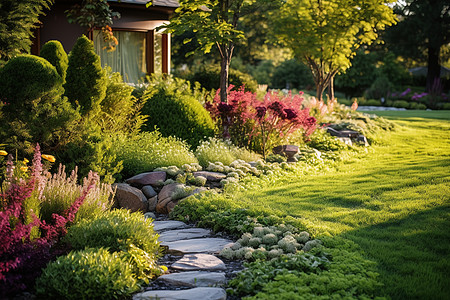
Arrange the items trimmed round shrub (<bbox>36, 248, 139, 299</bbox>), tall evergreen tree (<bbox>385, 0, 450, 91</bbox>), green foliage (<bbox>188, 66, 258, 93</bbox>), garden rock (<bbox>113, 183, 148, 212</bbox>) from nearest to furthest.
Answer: trimmed round shrub (<bbox>36, 248, 139, 299</bbox>)
garden rock (<bbox>113, 183, 148, 212</bbox>)
green foliage (<bbox>188, 66, 258, 93</bbox>)
tall evergreen tree (<bbox>385, 0, 450, 91</bbox>)

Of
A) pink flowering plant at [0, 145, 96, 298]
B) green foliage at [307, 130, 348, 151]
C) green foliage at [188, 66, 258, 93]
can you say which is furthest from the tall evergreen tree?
pink flowering plant at [0, 145, 96, 298]

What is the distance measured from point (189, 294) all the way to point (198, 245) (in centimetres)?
117

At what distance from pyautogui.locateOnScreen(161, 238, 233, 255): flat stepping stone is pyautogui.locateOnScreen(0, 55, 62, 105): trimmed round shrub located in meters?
2.88

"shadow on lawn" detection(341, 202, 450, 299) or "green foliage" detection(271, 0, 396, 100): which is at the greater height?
"green foliage" detection(271, 0, 396, 100)

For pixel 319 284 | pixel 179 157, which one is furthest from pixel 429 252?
pixel 179 157

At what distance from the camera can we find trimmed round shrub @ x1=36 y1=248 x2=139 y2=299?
10.6 feet

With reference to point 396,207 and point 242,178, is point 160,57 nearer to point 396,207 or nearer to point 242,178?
point 242,178

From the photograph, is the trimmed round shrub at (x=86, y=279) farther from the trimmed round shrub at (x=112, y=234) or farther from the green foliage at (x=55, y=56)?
the green foliage at (x=55, y=56)

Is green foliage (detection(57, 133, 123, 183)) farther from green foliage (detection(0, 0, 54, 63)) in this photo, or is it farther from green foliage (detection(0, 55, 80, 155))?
green foliage (detection(0, 0, 54, 63))

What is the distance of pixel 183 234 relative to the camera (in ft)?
A: 16.2

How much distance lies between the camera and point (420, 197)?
6.03 meters

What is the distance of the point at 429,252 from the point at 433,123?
45.1 feet

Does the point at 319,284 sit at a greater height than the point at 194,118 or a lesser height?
lesser

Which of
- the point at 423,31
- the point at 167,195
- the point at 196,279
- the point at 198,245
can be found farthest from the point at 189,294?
the point at 423,31
